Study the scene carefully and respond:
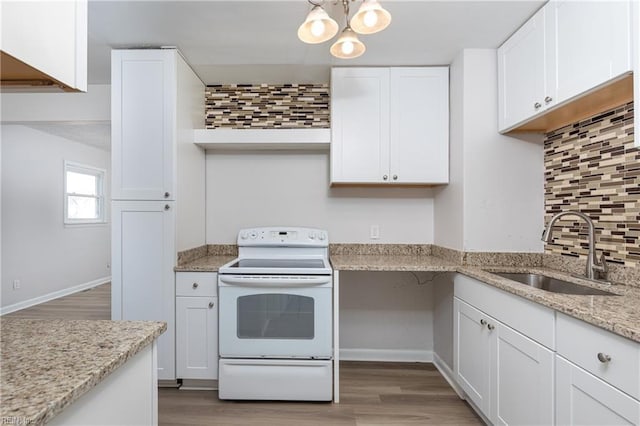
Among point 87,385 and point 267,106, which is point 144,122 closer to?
point 267,106

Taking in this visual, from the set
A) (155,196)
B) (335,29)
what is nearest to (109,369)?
(335,29)

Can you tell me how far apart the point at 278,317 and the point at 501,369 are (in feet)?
4.12

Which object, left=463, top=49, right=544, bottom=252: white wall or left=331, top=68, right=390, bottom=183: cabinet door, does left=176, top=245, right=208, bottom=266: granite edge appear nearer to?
left=331, top=68, right=390, bottom=183: cabinet door

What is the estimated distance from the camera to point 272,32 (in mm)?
1993

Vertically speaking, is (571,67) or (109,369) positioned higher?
(571,67)

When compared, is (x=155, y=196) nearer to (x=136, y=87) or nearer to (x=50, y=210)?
(x=136, y=87)

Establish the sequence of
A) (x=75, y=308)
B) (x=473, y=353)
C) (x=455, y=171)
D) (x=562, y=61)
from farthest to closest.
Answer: (x=75, y=308)
(x=455, y=171)
(x=473, y=353)
(x=562, y=61)

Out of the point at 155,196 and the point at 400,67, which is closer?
the point at 155,196

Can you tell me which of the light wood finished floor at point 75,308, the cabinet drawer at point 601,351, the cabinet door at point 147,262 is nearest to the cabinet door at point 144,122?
the cabinet door at point 147,262

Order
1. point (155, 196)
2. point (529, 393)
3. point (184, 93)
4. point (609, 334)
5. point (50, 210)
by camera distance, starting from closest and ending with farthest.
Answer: point (609, 334) < point (529, 393) < point (155, 196) < point (184, 93) < point (50, 210)

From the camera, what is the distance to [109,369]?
676 millimetres

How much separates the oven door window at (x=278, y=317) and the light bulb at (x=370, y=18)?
1543 mm

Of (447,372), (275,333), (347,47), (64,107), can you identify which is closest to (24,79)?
(347,47)

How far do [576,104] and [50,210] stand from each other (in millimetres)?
5848
